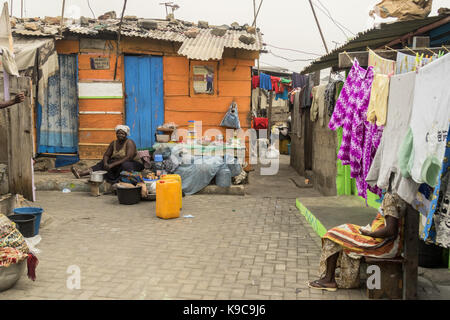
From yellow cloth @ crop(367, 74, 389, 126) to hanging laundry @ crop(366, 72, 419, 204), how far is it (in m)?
0.05

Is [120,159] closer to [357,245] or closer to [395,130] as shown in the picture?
[357,245]

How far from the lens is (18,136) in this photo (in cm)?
683

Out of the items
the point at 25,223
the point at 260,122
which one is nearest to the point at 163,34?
the point at 260,122

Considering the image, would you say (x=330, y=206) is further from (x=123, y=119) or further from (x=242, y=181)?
(x=123, y=119)

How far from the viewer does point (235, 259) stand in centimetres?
485

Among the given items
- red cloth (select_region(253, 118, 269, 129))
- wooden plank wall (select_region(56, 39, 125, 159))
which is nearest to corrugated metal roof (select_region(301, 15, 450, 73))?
wooden plank wall (select_region(56, 39, 125, 159))

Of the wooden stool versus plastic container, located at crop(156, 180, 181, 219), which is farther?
plastic container, located at crop(156, 180, 181, 219)

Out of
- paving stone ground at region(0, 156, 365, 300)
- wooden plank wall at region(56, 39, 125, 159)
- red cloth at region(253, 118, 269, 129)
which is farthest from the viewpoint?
red cloth at region(253, 118, 269, 129)

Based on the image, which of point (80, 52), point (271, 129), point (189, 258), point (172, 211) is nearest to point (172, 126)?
point (80, 52)

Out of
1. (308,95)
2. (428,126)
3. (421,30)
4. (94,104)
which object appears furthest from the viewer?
(308,95)

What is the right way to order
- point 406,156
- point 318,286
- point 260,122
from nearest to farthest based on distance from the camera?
point 406,156, point 318,286, point 260,122

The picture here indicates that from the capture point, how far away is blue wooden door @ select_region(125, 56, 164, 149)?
10430 millimetres

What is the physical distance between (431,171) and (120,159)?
696cm

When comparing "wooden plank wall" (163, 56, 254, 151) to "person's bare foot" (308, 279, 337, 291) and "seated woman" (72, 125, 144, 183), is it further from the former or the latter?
"person's bare foot" (308, 279, 337, 291)
